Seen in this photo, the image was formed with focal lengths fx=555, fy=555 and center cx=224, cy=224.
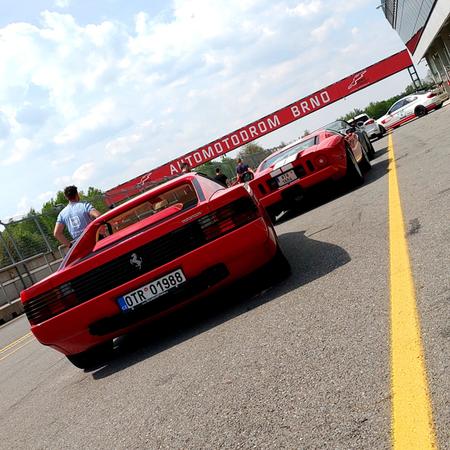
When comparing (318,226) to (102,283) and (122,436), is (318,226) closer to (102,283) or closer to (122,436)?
(102,283)

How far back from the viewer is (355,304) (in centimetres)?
332

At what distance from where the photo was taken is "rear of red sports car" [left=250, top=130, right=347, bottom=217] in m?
8.35

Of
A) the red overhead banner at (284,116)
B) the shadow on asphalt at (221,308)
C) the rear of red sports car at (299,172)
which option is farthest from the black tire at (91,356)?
the red overhead banner at (284,116)

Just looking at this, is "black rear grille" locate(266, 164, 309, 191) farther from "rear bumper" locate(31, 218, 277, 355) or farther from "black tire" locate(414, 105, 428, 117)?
"black tire" locate(414, 105, 428, 117)

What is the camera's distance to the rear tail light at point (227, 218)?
4211 mm

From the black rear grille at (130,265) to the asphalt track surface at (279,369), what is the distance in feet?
2.02

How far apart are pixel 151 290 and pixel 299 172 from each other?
15.8 ft

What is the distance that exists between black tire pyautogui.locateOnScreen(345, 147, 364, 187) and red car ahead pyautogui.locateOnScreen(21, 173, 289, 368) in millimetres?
4820

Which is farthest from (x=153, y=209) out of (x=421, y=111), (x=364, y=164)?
(x=421, y=111)

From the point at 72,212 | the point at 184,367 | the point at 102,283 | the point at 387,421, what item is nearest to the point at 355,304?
the point at 184,367

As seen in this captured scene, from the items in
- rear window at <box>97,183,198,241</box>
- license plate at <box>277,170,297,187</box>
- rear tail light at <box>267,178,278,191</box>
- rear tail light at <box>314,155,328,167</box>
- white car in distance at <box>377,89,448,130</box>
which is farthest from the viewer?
white car in distance at <box>377,89,448,130</box>

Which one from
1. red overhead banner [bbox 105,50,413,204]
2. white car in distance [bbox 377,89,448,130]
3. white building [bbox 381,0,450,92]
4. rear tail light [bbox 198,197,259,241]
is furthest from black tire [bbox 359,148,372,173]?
red overhead banner [bbox 105,50,413,204]

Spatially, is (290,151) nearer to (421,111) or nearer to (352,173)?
(352,173)

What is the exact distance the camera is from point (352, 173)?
889cm
